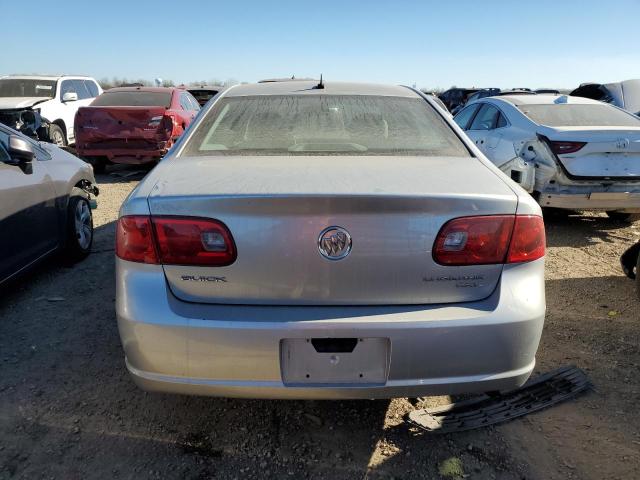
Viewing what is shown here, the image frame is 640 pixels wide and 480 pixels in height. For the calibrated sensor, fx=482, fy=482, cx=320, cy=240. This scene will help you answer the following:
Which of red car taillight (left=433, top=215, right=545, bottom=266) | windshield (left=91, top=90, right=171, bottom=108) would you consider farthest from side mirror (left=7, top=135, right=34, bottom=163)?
windshield (left=91, top=90, right=171, bottom=108)

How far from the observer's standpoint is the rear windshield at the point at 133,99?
28.7ft

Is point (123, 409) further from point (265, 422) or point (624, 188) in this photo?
point (624, 188)

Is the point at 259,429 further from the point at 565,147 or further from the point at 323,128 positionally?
the point at 565,147

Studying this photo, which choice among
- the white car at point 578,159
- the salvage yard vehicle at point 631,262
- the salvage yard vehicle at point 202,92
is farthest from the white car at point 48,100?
the salvage yard vehicle at point 631,262

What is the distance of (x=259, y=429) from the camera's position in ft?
7.54

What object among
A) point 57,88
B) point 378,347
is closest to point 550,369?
point 378,347

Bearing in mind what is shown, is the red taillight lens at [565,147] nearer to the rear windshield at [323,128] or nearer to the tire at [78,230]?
the rear windshield at [323,128]

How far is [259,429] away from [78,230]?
120 inches

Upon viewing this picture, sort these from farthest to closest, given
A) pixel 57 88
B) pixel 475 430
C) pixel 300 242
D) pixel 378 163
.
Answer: pixel 57 88, pixel 475 430, pixel 378 163, pixel 300 242

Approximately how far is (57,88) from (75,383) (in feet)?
33.3

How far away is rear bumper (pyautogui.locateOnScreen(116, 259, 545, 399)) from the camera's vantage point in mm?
1742

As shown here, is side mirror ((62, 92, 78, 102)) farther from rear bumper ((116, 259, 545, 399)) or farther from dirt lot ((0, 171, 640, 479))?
rear bumper ((116, 259, 545, 399))

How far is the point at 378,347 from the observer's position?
5.80ft

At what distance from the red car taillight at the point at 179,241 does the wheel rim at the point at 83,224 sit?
2.94 metres
